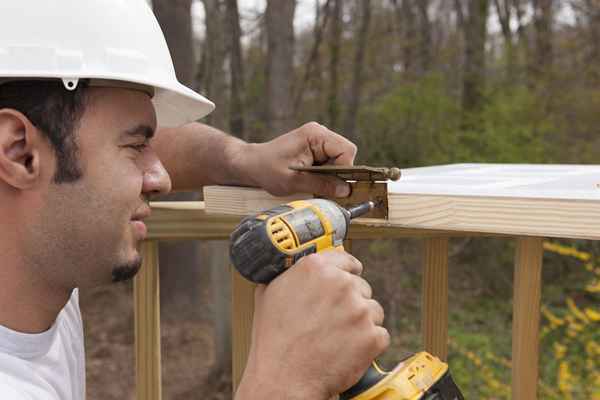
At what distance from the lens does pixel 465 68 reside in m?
8.18

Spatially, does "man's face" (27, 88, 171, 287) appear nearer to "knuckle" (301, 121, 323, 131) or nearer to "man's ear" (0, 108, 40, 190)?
"man's ear" (0, 108, 40, 190)

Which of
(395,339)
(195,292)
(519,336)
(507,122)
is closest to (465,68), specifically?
(507,122)

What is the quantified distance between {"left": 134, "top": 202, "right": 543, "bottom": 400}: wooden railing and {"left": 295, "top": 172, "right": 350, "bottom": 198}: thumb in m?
0.13

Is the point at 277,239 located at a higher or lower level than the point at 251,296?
higher

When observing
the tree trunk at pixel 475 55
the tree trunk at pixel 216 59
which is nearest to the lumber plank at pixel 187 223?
the tree trunk at pixel 216 59

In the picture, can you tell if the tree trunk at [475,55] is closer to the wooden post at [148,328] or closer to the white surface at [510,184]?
the white surface at [510,184]

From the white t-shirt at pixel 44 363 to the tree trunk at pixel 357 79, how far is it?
660 centimetres

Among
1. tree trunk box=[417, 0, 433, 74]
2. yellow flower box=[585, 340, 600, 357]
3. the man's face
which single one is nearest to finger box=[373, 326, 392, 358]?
the man's face

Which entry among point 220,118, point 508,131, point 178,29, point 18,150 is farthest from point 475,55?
point 18,150

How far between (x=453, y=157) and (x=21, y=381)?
6.41 meters

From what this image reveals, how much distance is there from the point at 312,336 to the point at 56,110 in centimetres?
64

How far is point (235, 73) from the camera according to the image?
6.31m

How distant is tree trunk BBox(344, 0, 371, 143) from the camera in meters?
8.13

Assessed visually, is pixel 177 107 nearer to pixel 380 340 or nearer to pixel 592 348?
pixel 380 340
